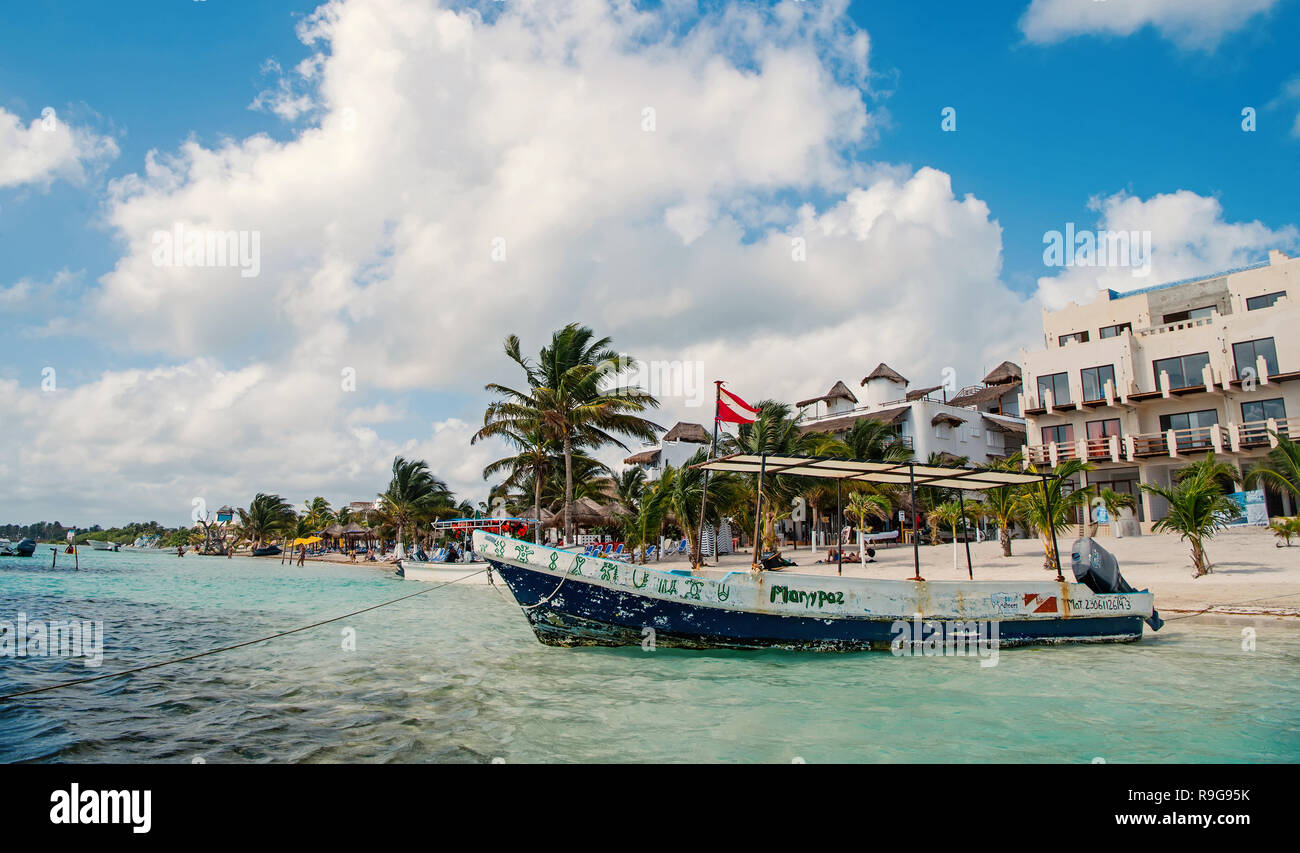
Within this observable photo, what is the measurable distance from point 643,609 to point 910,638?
15.6ft

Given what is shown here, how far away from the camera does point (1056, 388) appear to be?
115 feet

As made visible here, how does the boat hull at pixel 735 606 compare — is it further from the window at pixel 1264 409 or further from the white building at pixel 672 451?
the white building at pixel 672 451

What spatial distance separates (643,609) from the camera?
11.7 metres

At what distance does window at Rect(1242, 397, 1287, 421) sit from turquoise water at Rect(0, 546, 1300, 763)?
21572 millimetres

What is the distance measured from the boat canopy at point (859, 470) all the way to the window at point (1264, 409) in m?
25.3

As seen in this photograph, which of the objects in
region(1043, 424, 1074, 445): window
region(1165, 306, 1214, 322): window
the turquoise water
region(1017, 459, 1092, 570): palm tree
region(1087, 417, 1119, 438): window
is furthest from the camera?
region(1043, 424, 1074, 445): window

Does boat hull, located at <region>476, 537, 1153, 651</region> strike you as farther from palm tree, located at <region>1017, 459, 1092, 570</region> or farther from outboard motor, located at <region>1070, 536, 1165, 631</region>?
palm tree, located at <region>1017, 459, 1092, 570</region>

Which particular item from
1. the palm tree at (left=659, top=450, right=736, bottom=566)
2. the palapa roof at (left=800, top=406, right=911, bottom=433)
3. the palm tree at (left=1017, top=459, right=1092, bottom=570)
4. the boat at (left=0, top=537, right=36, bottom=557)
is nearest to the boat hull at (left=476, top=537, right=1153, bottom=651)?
the palm tree at (left=1017, top=459, right=1092, bottom=570)

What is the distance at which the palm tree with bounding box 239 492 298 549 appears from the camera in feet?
301

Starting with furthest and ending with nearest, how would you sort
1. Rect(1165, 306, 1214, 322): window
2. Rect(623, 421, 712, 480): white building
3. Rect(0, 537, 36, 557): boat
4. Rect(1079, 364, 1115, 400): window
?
1. Rect(0, 537, 36, 557): boat
2. Rect(623, 421, 712, 480): white building
3. Rect(1165, 306, 1214, 322): window
4. Rect(1079, 364, 1115, 400): window
